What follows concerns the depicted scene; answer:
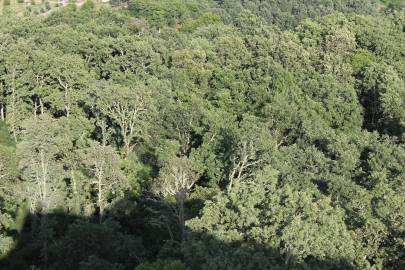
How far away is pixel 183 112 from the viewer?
178ft

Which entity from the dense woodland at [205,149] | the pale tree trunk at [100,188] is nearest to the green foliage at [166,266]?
the dense woodland at [205,149]

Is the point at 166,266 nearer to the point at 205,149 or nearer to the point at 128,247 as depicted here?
the point at 128,247

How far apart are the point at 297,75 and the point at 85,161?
3845 centimetres

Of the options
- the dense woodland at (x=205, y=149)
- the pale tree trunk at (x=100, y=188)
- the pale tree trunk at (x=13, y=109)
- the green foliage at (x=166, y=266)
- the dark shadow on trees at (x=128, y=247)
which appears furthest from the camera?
the pale tree trunk at (x=13, y=109)

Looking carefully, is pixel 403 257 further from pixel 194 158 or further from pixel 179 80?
pixel 179 80

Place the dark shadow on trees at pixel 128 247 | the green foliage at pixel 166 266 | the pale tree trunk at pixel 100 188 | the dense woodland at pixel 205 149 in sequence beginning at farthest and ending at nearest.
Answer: the pale tree trunk at pixel 100 188 → the dense woodland at pixel 205 149 → the green foliage at pixel 166 266 → the dark shadow on trees at pixel 128 247

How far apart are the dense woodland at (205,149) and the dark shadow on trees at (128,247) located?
0.12 metres

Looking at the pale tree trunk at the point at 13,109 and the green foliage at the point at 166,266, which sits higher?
the green foliage at the point at 166,266

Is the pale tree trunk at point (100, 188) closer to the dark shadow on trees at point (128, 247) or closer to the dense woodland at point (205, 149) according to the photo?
the dense woodland at point (205, 149)

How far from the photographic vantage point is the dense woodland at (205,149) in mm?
30031

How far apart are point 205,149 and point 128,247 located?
1537cm

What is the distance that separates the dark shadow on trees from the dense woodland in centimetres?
12

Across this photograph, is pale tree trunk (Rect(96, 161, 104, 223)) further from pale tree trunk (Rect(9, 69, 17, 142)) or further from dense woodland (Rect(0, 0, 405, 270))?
pale tree trunk (Rect(9, 69, 17, 142))

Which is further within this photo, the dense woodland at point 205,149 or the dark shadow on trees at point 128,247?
the dense woodland at point 205,149
